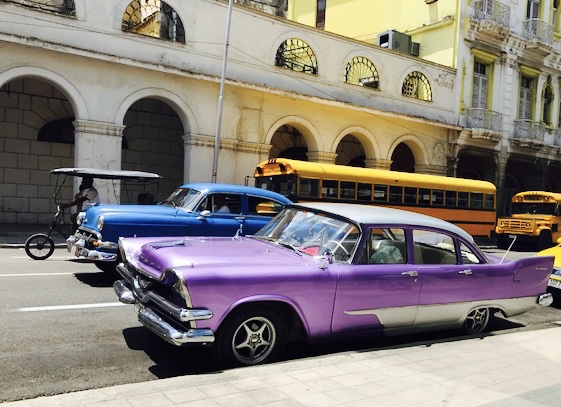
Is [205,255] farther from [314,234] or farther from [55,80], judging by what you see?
[55,80]

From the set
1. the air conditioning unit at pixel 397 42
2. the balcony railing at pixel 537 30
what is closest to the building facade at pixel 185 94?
the air conditioning unit at pixel 397 42

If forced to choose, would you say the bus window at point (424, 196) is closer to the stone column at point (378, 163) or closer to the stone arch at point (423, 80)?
the stone column at point (378, 163)

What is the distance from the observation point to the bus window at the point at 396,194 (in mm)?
16688

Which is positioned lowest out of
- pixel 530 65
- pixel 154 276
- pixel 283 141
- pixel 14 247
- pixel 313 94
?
pixel 14 247

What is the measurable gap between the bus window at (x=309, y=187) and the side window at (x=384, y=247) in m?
9.01

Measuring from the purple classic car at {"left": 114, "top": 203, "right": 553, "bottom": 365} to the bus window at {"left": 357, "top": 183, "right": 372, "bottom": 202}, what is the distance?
9450 mm

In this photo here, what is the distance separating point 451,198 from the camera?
18453mm

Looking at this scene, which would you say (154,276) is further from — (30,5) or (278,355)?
(30,5)

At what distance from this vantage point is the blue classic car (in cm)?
776

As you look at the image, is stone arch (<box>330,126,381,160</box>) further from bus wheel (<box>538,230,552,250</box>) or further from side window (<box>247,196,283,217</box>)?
side window (<box>247,196,283,217</box>)

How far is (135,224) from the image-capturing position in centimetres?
795

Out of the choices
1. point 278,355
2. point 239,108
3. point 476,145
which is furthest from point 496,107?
point 278,355

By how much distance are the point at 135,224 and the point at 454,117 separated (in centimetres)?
1990

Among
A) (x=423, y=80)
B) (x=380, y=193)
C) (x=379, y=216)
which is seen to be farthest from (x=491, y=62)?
(x=379, y=216)
